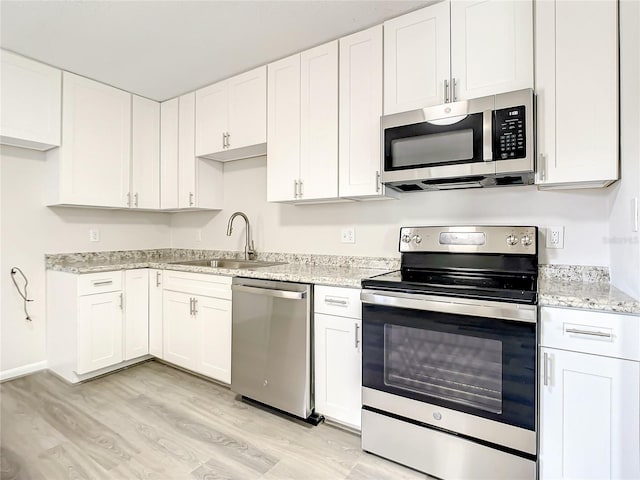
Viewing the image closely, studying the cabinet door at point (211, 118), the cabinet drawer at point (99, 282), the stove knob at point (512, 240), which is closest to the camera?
the stove knob at point (512, 240)

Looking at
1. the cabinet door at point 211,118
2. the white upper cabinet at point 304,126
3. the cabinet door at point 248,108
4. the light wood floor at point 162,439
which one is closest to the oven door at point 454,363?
the light wood floor at point 162,439

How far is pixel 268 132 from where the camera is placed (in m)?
2.52

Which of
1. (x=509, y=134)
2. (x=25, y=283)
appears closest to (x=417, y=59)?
(x=509, y=134)

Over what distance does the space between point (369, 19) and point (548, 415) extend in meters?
2.24

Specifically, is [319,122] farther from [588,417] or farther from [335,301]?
[588,417]

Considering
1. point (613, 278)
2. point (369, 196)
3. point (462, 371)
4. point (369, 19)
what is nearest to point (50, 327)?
point (369, 196)

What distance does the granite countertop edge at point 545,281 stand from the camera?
4.20 feet

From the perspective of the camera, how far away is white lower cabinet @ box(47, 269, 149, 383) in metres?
2.56

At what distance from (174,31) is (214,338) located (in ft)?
6.81

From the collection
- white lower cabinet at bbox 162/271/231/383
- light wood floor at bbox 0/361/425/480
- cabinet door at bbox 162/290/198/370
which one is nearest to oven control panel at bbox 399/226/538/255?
light wood floor at bbox 0/361/425/480

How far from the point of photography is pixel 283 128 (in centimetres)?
244

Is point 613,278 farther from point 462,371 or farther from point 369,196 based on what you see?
point 369,196

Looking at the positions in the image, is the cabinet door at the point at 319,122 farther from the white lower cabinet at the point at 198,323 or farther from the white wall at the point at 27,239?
the white wall at the point at 27,239

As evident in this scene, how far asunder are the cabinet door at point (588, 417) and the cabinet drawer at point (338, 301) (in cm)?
87
